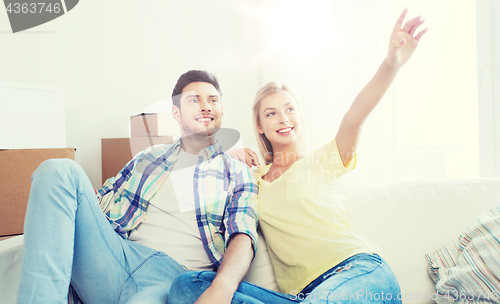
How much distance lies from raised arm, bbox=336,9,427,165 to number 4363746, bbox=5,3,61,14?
7.28 feet

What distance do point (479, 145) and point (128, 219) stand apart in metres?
1.83

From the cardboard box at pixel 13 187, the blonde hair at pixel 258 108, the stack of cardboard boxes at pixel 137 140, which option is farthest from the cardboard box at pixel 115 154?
the blonde hair at pixel 258 108

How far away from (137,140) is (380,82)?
1.50m

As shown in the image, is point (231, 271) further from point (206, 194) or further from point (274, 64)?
point (274, 64)

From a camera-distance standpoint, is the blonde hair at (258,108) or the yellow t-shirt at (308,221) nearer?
the yellow t-shirt at (308,221)

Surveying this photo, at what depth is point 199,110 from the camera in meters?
1.22

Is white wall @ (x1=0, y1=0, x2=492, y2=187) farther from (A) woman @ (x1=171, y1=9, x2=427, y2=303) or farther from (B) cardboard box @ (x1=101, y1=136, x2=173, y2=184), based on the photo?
(A) woman @ (x1=171, y1=9, x2=427, y2=303)

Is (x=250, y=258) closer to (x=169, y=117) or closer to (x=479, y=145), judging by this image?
(x=169, y=117)

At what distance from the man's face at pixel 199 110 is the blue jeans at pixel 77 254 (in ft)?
1.52

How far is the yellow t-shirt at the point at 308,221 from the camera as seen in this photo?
2.88 feet

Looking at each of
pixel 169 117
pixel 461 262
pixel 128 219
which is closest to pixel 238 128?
pixel 169 117

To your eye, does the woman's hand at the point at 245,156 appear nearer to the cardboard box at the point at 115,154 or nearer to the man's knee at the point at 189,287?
the man's knee at the point at 189,287

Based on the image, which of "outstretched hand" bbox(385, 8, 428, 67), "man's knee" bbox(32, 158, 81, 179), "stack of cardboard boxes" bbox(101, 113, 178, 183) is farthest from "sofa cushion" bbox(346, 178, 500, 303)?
"stack of cardboard boxes" bbox(101, 113, 178, 183)

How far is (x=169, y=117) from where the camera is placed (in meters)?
2.01
